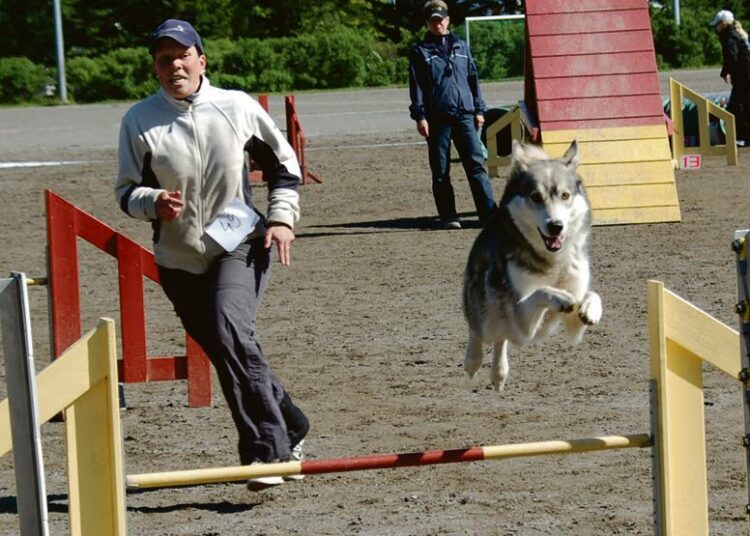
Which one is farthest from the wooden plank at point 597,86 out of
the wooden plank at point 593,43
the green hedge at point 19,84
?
the green hedge at point 19,84

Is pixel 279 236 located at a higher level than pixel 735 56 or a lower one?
lower

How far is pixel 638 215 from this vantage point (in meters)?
12.8

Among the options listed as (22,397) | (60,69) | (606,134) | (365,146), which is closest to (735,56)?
(365,146)

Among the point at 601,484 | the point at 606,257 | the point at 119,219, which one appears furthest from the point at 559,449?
the point at 119,219

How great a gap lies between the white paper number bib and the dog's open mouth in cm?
115

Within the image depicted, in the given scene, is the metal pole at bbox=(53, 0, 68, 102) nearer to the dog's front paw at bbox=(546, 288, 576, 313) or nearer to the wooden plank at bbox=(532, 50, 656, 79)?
the wooden plank at bbox=(532, 50, 656, 79)

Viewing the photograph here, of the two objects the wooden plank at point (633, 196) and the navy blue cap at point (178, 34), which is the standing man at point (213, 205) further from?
the wooden plank at point (633, 196)

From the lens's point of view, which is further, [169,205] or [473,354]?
[473,354]

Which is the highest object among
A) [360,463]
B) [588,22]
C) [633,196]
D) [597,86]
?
[588,22]

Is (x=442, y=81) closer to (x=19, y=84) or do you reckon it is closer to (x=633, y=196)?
(x=633, y=196)

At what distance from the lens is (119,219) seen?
47.4 ft

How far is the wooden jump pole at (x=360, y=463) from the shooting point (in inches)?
161

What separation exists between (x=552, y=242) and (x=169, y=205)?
59.5 inches

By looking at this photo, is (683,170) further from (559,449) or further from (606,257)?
(559,449)
